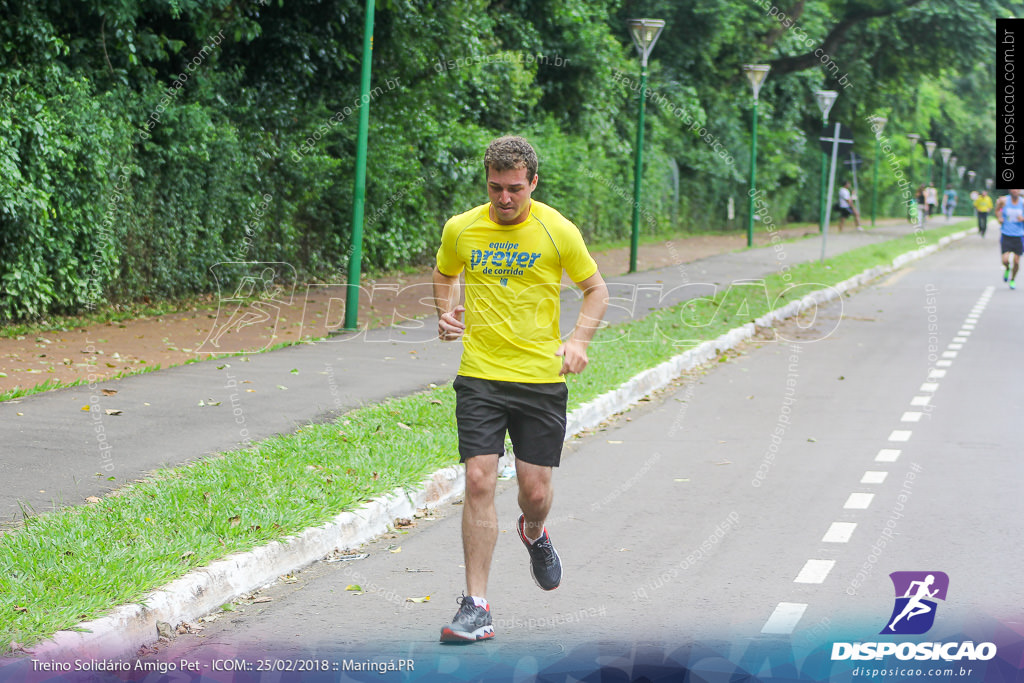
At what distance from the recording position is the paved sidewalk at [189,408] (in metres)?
7.10

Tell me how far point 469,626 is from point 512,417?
2.82ft

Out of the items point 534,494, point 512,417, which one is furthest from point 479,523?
point 512,417

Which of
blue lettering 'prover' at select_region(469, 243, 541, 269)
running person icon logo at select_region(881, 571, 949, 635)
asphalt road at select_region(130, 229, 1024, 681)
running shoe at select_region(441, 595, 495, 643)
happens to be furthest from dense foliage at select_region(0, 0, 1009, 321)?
running person icon logo at select_region(881, 571, 949, 635)

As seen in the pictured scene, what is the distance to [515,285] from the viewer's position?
507 cm

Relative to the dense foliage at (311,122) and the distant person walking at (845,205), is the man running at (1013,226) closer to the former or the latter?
the dense foliage at (311,122)

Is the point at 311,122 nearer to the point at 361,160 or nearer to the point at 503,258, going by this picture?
the point at 361,160

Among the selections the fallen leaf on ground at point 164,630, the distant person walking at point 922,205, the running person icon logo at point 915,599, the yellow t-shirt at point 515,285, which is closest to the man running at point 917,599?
the running person icon logo at point 915,599

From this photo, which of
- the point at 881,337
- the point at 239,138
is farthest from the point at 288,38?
the point at 881,337

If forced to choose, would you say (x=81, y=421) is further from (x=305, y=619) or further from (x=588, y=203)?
(x=588, y=203)

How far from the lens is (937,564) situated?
5949 mm

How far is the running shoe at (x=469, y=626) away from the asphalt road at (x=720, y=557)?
41 mm

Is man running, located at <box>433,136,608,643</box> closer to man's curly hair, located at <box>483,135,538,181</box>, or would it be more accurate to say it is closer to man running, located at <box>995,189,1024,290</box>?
man's curly hair, located at <box>483,135,538,181</box>

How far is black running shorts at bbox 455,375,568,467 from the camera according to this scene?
5.08 metres

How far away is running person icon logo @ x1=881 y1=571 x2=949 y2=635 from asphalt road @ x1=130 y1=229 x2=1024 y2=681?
0.05 m
